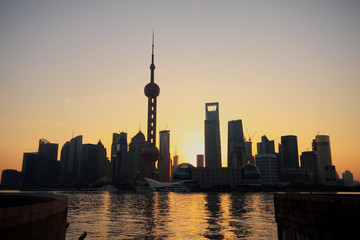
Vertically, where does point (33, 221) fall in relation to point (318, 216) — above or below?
above

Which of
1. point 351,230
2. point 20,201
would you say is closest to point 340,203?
point 351,230

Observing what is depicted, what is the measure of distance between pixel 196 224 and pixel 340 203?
39.6 metres

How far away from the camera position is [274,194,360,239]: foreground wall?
15.3m

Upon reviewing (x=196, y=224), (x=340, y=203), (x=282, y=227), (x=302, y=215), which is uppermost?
(x=340, y=203)

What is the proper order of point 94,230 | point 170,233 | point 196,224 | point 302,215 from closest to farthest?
point 302,215 → point 170,233 → point 94,230 → point 196,224

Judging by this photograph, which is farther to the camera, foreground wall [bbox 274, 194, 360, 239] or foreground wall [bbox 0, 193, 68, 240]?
foreground wall [bbox 274, 194, 360, 239]

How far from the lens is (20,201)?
1014 inches

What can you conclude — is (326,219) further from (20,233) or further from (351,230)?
(20,233)

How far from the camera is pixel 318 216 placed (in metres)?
18.5

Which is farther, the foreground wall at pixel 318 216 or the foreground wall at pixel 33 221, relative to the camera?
the foreground wall at pixel 318 216

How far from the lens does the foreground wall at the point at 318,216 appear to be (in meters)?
15.3

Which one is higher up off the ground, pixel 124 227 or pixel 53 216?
pixel 53 216

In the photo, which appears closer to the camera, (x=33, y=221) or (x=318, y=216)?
(x=33, y=221)

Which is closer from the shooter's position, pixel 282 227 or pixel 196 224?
pixel 282 227
